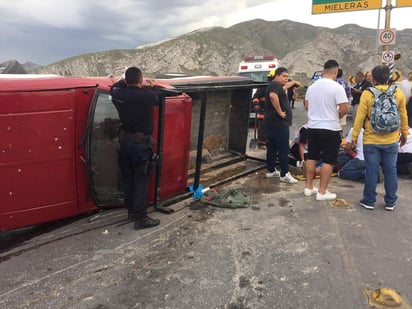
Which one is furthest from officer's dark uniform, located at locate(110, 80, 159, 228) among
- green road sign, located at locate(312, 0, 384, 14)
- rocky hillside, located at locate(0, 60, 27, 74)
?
green road sign, located at locate(312, 0, 384, 14)

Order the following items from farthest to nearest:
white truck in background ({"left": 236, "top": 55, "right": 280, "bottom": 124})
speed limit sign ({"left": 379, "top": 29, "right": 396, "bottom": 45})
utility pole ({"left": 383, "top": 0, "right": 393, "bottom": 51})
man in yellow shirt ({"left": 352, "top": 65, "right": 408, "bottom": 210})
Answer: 1. white truck in background ({"left": 236, "top": 55, "right": 280, "bottom": 124})
2. utility pole ({"left": 383, "top": 0, "right": 393, "bottom": 51})
3. speed limit sign ({"left": 379, "top": 29, "right": 396, "bottom": 45})
4. man in yellow shirt ({"left": 352, "top": 65, "right": 408, "bottom": 210})

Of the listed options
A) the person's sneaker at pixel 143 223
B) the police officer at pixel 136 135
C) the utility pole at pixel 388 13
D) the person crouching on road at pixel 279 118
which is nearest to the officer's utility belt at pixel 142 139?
the police officer at pixel 136 135

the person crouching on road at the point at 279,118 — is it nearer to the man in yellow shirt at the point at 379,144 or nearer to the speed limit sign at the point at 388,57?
the man in yellow shirt at the point at 379,144

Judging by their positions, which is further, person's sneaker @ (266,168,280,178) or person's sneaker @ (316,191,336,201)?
person's sneaker @ (266,168,280,178)

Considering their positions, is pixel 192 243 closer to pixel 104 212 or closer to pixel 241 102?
pixel 104 212

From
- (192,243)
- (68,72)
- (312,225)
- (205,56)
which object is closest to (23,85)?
(192,243)

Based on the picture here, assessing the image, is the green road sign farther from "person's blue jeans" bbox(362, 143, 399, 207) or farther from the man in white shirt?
"person's blue jeans" bbox(362, 143, 399, 207)

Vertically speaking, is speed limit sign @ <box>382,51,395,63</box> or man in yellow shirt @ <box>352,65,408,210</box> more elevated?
speed limit sign @ <box>382,51,395,63</box>

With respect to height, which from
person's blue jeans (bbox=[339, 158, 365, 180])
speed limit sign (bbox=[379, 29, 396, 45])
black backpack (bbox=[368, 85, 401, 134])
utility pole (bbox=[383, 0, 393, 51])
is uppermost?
utility pole (bbox=[383, 0, 393, 51])

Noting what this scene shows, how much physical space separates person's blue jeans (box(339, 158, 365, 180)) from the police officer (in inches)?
131

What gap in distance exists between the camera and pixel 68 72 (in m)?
135

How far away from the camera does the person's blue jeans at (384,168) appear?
→ 457cm

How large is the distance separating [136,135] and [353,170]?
3702mm

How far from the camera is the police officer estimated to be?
3.92 metres
